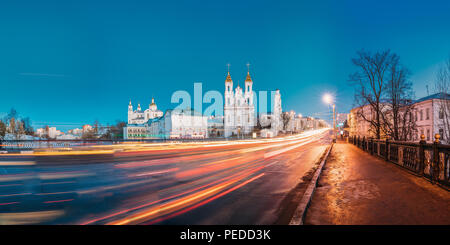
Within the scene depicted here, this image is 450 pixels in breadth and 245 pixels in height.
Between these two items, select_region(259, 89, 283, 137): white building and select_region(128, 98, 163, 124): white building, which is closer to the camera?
select_region(259, 89, 283, 137): white building

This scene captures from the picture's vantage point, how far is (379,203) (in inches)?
195

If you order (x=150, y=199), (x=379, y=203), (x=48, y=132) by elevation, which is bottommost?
(x=150, y=199)

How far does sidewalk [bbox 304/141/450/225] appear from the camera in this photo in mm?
4086

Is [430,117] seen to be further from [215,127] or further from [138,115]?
[138,115]

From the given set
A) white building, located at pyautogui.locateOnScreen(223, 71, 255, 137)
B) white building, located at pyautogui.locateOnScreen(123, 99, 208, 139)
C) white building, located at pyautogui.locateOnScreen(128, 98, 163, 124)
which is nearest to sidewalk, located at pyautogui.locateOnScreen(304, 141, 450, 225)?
white building, located at pyautogui.locateOnScreen(123, 99, 208, 139)

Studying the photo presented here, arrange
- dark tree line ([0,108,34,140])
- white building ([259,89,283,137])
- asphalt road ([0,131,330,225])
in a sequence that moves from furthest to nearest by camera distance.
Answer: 1. white building ([259,89,283,137])
2. dark tree line ([0,108,34,140])
3. asphalt road ([0,131,330,225])

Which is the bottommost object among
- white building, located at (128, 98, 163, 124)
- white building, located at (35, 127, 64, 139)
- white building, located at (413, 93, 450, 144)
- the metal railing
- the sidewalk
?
the sidewalk

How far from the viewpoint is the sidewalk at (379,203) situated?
4.09m

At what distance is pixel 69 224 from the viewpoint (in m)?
4.47

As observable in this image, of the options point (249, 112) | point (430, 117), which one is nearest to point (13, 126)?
point (430, 117)

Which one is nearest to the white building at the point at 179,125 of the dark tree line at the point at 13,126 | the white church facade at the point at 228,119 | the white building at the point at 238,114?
the white church facade at the point at 228,119

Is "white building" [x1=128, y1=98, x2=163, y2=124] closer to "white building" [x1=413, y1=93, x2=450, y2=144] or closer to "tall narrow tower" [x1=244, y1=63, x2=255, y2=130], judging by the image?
"tall narrow tower" [x1=244, y1=63, x2=255, y2=130]
